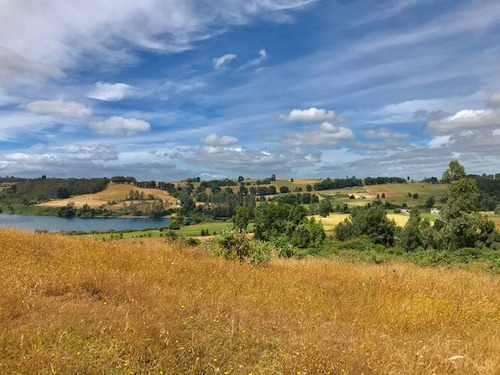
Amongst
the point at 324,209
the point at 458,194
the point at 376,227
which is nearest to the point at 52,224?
the point at 458,194

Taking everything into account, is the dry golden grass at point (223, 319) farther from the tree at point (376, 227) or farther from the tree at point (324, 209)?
the tree at point (324, 209)

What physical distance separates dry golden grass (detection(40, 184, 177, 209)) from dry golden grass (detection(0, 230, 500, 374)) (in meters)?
138

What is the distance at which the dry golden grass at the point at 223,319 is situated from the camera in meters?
3.60

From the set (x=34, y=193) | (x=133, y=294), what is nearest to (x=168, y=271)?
(x=133, y=294)

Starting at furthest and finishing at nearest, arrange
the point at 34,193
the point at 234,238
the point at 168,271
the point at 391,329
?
the point at 34,193 < the point at 234,238 < the point at 168,271 < the point at 391,329

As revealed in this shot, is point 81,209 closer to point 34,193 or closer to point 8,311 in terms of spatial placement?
point 34,193

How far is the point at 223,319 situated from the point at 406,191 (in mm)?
171583

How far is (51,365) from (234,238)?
886 centimetres

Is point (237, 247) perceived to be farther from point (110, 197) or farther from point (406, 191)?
point (406, 191)

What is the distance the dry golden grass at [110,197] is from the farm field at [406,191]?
90638mm

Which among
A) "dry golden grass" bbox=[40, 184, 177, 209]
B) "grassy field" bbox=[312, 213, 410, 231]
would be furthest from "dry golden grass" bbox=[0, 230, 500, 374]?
"dry golden grass" bbox=[40, 184, 177, 209]

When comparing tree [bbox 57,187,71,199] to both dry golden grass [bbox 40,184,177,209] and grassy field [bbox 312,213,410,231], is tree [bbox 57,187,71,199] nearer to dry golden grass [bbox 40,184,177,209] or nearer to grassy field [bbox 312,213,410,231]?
dry golden grass [bbox 40,184,177,209]

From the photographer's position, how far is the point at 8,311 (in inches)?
169

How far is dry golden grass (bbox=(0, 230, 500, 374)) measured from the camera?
3600 millimetres
